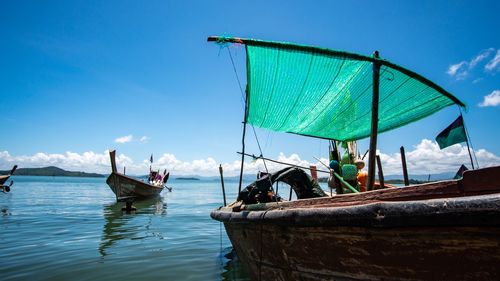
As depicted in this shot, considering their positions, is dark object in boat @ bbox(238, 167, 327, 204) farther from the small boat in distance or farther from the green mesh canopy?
the small boat in distance

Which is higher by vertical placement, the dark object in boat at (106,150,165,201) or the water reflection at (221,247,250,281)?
the dark object in boat at (106,150,165,201)

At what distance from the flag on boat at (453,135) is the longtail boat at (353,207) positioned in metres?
0.86

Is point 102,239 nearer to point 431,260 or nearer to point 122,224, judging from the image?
point 122,224

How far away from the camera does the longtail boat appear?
2.21 metres

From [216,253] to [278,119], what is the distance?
3.96 m

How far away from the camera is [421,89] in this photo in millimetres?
5555

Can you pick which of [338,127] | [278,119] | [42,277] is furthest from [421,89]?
[42,277]

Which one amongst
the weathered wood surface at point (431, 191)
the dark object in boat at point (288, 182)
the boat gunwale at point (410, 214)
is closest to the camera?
the boat gunwale at point (410, 214)

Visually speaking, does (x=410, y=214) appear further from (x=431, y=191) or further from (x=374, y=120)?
(x=374, y=120)

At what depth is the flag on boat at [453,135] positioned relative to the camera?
22.1 feet

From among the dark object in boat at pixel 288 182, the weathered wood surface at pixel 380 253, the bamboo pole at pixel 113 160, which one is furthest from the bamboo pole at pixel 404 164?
the bamboo pole at pixel 113 160

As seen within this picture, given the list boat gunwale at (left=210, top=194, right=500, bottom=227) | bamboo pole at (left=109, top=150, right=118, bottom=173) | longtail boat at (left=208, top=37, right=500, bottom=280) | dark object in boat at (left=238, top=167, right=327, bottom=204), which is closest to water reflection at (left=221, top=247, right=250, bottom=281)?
longtail boat at (left=208, top=37, right=500, bottom=280)

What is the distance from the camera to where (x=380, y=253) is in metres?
2.60

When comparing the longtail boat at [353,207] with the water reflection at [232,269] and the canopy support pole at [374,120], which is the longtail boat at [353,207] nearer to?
the canopy support pole at [374,120]
